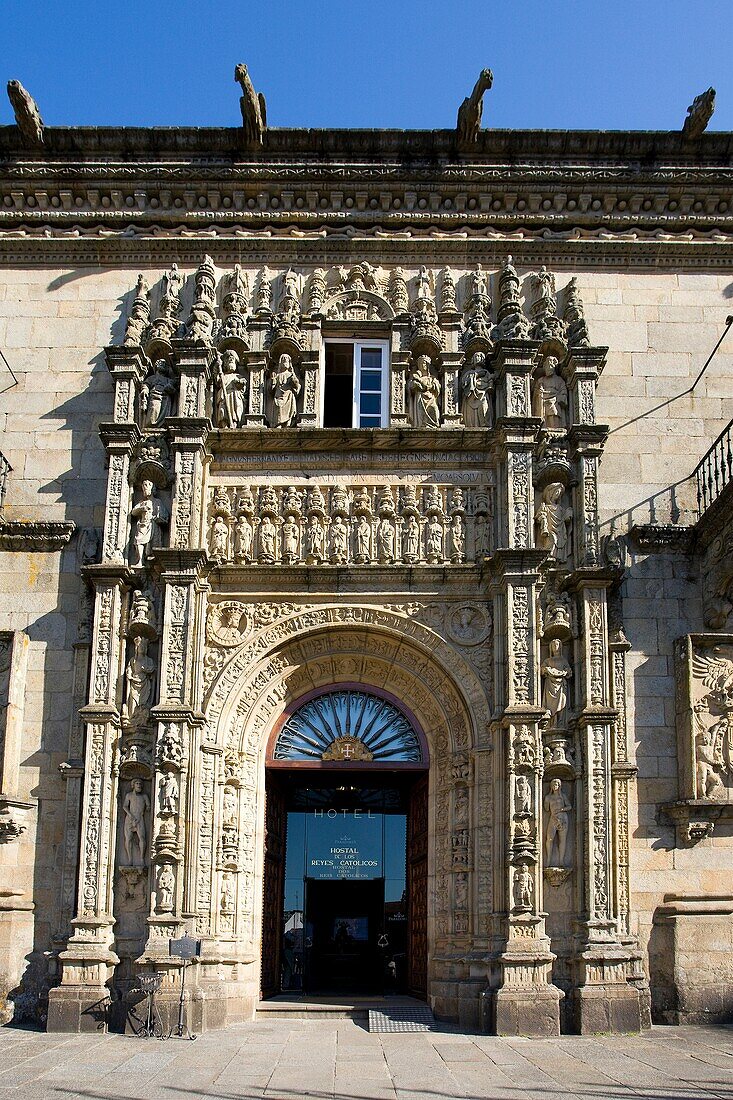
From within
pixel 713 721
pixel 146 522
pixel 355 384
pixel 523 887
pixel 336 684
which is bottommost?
pixel 523 887

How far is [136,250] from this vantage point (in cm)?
1523

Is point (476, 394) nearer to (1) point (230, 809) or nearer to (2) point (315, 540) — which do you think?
(2) point (315, 540)

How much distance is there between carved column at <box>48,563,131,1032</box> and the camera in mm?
12086

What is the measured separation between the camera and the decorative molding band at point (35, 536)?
1391 centimetres

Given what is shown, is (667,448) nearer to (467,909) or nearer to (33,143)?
(467,909)

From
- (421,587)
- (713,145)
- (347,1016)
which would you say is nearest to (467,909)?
(347,1016)

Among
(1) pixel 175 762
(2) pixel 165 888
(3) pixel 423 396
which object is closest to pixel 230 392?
(3) pixel 423 396

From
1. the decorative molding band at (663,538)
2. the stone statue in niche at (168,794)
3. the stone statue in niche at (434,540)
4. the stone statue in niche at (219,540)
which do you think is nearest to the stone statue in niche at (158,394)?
the stone statue in niche at (219,540)

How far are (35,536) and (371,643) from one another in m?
4.42

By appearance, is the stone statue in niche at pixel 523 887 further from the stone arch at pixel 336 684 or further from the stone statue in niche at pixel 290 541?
the stone statue in niche at pixel 290 541

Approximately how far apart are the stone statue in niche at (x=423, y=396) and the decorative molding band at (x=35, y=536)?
4555 millimetres

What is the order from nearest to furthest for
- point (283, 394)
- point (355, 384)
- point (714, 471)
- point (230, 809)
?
1. point (230, 809)
2. point (714, 471)
3. point (283, 394)
4. point (355, 384)

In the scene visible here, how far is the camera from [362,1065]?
9.97m

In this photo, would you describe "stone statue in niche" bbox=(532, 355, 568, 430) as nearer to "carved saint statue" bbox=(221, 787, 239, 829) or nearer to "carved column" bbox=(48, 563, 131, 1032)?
"carved column" bbox=(48, 563, 131, 1032)
